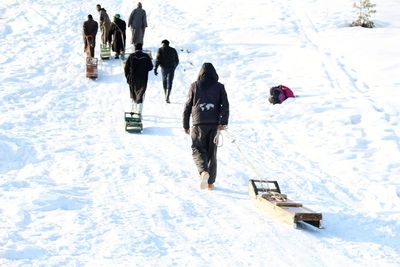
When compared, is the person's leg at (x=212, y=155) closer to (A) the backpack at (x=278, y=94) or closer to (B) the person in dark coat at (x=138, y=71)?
(B) the person in dark coat at (x=138, y=71)

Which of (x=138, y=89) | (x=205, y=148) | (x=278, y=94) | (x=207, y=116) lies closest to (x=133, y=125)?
(x=138, y=89)

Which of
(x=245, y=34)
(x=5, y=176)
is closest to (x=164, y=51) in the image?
(x=5, y=176)

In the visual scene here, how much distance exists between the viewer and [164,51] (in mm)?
13945

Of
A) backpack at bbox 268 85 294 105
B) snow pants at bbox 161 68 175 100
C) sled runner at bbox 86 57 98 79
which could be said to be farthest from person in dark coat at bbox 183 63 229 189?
sled runner at bbox 86 57 98 79

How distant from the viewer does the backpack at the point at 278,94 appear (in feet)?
46.6

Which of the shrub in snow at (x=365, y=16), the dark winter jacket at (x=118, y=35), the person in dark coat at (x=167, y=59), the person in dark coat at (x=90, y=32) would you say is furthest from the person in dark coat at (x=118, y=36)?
the shrub in snow at (x=365, y=16)

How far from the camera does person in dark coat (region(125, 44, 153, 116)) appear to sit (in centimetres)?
1230

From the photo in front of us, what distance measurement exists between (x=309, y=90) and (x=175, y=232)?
9.11m

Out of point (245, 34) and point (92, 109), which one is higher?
point (245, 34)

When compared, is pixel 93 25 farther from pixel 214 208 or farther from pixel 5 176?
pixel 214 208

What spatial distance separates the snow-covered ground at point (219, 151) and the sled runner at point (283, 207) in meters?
0.11

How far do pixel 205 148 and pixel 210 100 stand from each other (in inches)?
28.0

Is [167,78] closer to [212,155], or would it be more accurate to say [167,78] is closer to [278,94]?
[278,94]

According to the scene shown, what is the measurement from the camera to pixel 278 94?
1426 cm
